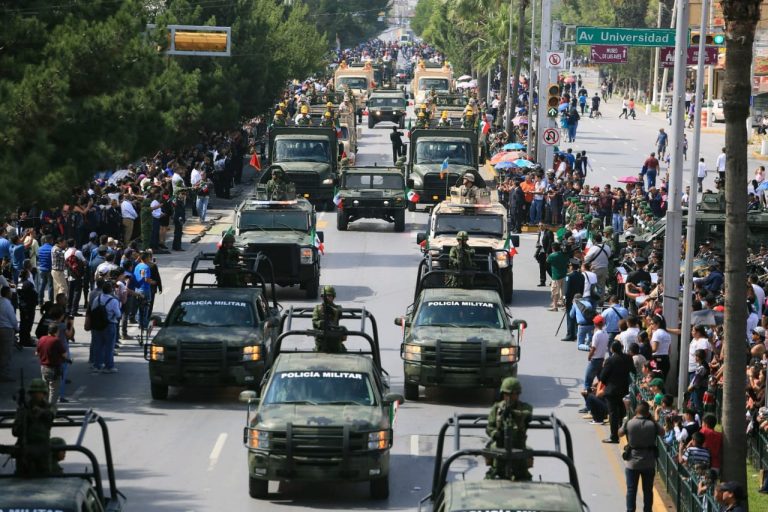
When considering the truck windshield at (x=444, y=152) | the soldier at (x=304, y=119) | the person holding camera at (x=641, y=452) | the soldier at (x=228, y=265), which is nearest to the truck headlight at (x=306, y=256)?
the soldier at (x=228, y=265)

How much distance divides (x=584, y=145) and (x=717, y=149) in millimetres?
6622

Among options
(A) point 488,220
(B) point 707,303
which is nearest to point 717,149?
(A) point 488,220

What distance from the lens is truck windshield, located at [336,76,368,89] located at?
8844cm

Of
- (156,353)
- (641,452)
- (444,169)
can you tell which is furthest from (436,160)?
(641,452)

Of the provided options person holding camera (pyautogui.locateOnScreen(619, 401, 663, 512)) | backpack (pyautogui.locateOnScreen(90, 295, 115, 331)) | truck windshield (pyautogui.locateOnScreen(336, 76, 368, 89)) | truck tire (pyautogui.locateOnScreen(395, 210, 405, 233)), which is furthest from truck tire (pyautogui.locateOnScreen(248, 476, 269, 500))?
truck windshield (pyautogui.locateOnScreen(336, 76, 368, 89))

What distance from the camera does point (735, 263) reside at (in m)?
17.8

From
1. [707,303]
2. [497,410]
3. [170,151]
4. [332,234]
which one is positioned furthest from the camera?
[170,151]

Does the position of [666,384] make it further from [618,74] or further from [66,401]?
[618,74]

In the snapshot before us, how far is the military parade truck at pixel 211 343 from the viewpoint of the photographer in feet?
77.6

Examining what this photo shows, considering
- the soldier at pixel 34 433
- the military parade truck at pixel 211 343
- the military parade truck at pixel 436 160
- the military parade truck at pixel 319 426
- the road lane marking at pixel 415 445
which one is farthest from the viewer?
the military parade truck at pixel 436 160

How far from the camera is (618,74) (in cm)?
12094

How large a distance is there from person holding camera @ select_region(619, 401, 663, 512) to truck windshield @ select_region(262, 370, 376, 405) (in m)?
3.03

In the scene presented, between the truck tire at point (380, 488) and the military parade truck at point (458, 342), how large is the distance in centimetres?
523

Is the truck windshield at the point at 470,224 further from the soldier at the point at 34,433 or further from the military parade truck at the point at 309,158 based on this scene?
the soldier at the point at 34,433
